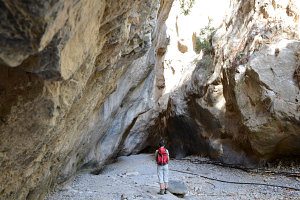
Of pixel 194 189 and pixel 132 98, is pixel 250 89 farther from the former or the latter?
pixel 132 98

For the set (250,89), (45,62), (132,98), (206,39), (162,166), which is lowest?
(162,166)

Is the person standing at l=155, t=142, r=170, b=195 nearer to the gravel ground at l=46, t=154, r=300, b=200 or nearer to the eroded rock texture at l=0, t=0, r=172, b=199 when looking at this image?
the gravel ground at l=46, t=154, r=300, b=200

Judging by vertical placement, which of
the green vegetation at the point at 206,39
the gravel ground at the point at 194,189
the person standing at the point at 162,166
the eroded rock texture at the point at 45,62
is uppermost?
the green vegetation at the point at 206,39

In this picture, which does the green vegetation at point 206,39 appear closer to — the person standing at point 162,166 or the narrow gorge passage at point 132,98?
the narrow gorge passage at point 132,98

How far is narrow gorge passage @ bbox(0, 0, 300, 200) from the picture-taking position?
2010 mm

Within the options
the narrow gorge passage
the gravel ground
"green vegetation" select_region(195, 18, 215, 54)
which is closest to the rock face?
the narrow gorge passage

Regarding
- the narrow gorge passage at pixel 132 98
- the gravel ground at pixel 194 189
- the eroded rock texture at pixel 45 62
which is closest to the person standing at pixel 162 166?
the gravel ground at pixel 194 189

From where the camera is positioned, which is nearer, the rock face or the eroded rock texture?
the eroded rock texture

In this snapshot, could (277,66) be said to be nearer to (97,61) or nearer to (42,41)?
(97,61)

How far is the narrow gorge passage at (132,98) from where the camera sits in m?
2.01

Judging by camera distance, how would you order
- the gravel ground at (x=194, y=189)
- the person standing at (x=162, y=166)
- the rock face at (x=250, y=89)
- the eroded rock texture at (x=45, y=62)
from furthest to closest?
the rock face at (x=250, y=89), the person standing at (x=162, y=166), the gravel ground at (x=194, y=189), the eroded rock texture at (x=45, y=62)

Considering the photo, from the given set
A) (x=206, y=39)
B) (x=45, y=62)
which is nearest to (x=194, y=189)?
(x=45, y=62)

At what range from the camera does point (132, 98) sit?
425 inches

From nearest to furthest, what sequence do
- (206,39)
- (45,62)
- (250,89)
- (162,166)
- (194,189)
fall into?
(45,62) → (162,166) → (194,189) → (250,89) → (206,39)
